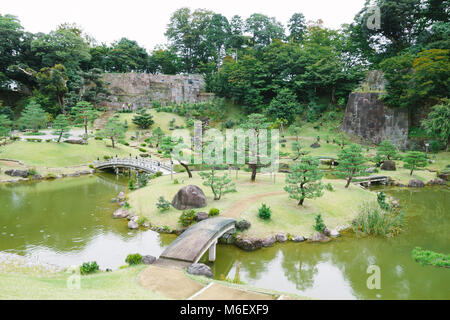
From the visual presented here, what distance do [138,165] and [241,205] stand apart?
15.1m

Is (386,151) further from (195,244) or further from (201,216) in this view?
(195,244)

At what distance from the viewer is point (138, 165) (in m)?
28.2

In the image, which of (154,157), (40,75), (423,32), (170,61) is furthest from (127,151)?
(423,32)

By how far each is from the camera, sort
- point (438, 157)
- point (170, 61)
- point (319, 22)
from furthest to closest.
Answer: point (170, 61), point (319, 22), point (438, 157)

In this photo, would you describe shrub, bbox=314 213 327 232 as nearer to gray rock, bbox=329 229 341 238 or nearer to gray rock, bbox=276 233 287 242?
gray rock, bbox=329 229 341 238

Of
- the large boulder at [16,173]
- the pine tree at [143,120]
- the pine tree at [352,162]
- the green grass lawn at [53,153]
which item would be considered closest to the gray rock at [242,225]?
the pine tree at [352,162]

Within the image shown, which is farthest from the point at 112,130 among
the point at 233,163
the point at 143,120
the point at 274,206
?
the point at 274,206

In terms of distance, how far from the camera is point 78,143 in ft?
115

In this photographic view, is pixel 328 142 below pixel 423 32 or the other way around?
below

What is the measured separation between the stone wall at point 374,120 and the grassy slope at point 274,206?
19.0m

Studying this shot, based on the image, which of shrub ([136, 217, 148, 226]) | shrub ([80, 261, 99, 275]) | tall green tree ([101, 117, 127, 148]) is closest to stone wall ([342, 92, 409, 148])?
tall green tree ([101, 117, 127, 148])

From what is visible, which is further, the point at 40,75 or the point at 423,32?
the point at 40,75

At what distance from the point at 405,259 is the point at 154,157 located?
29.2 meters
